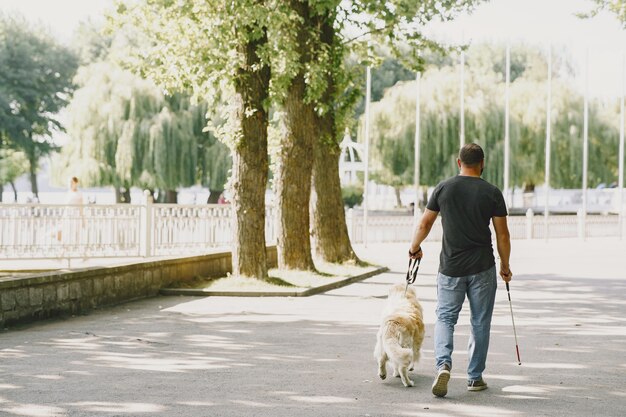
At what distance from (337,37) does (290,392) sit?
15.9 m

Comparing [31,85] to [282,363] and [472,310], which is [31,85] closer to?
[282,363]

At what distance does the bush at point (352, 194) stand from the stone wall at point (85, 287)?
48469 mm

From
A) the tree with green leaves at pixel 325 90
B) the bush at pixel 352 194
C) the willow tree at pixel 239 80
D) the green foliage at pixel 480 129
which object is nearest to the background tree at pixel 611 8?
the tree with green leaves at pixel 325 90

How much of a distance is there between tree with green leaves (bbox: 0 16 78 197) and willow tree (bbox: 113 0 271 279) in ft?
142

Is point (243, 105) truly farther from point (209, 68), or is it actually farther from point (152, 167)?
point (152, 167)

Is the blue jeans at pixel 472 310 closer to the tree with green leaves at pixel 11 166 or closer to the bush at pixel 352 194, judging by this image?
the bush at pixel 352 194

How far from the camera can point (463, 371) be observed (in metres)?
8.96

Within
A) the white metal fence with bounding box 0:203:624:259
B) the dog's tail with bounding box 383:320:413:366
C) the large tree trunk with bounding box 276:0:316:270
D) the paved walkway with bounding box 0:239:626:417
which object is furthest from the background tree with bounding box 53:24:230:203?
the dog's tail with bounding box 383:320:413:366

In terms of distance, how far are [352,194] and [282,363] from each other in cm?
6019

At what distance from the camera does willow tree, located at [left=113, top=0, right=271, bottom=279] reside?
17.5 m

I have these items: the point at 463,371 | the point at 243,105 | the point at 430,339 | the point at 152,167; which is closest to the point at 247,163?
the point at 243,105

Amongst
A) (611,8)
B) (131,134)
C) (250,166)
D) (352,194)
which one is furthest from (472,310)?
(352,194)

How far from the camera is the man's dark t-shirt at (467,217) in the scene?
25.3 ft

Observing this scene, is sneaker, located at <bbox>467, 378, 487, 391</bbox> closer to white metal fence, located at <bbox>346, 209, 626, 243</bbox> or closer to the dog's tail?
the dog's tail
